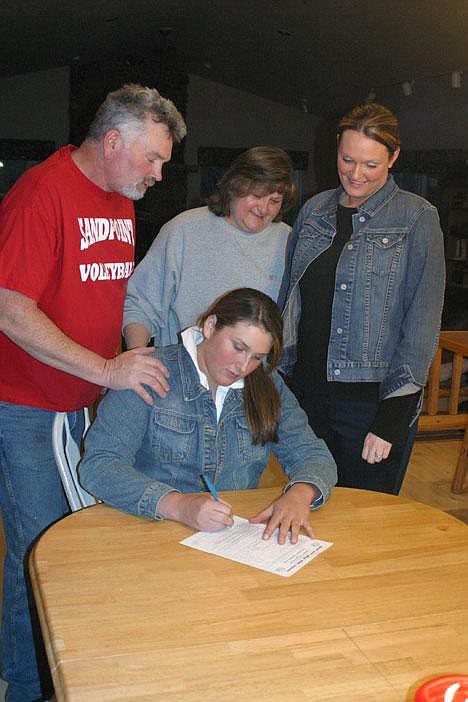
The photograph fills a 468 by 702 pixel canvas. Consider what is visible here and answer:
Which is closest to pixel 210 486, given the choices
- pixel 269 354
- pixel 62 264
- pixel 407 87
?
pixel 269 354

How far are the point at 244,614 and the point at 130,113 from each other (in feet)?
3.71

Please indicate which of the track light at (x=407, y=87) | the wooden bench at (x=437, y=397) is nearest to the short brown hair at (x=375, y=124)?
the wooden bench at (x=437, y=397)

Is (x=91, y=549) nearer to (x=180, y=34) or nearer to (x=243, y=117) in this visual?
(x=180, y=34)

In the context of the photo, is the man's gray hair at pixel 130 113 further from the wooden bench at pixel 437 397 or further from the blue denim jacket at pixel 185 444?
the wooden bench at pixel 437 397

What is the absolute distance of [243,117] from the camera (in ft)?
28.2

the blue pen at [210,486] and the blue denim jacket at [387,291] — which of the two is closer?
the blue pen at [210,486]

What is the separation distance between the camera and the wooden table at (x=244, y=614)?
1026 millimetres

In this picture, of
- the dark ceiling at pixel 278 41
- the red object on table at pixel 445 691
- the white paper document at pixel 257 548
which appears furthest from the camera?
the dark ceiling at pixel 278 41

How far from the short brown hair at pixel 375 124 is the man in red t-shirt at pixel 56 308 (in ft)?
1.31

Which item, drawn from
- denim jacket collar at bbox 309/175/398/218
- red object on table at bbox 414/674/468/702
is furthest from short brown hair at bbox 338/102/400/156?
red object on table at bbox 414/674/468/702

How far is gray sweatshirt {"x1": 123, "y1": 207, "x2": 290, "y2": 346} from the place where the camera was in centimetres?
223

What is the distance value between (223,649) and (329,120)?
699 cm

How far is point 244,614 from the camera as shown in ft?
3.94

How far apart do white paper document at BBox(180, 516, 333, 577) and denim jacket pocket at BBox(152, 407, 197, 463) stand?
0.24 meters
